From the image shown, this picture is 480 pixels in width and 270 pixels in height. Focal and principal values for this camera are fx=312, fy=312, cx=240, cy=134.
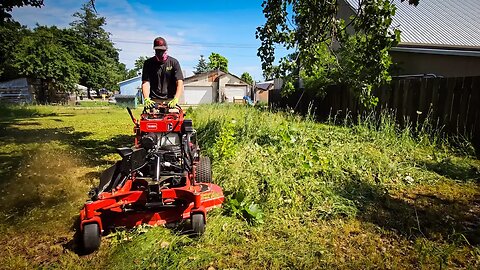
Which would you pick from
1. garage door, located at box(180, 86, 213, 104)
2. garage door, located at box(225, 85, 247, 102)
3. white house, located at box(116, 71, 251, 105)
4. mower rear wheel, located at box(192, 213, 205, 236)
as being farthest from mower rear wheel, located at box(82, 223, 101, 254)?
garage door, located at box(225, 85, 247, 102)

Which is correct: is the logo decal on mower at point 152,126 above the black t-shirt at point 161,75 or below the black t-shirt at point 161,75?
below

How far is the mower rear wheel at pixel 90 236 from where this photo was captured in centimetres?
281

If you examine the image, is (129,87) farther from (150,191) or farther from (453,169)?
(150,191)

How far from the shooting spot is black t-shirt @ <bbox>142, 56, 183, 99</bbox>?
492 centimetres

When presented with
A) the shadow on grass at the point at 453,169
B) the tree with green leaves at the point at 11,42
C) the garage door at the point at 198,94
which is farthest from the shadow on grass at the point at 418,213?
the garage door at the point at 198,94

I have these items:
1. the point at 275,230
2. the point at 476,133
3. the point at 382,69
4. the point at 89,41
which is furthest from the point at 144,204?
the point at 89,41

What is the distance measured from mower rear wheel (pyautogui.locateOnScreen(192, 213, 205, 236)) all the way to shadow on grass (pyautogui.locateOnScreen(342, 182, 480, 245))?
184 cm

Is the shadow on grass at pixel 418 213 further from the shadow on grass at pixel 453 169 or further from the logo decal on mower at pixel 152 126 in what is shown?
the logo decal on mower at pixel 152 126

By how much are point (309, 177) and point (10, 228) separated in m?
3.70

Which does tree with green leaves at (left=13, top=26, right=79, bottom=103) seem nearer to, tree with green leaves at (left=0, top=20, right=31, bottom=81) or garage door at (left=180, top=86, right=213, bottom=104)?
tree with green leaves at (left=0, top=20, right=31, bottom=81)

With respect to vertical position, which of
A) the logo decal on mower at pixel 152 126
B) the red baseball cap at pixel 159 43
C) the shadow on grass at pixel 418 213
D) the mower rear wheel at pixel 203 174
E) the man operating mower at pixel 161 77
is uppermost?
the red baseball cap at pixel 159 43

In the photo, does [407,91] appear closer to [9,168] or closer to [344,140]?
[344,140]

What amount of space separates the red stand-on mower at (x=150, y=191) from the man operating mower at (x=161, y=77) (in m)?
1.14

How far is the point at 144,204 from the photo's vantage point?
10.3 ft
